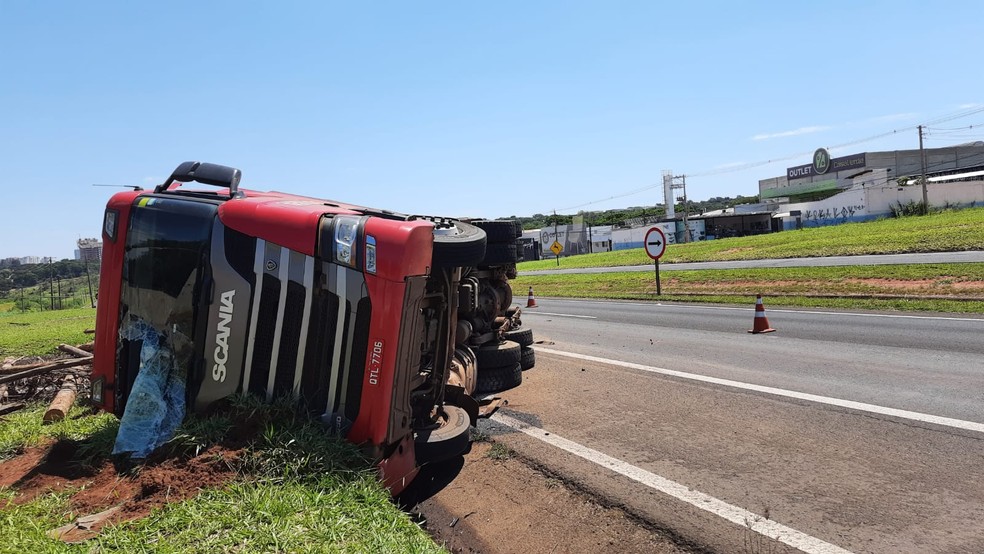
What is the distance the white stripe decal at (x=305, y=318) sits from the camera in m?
3.80

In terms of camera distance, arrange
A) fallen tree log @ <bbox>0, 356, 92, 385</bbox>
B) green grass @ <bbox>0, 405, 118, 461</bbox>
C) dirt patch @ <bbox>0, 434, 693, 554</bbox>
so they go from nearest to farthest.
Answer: dirt patch @ <bbox>0, 434, 693, 554</bbox>, green grass @ <bbox>0, 405, 118, 461</bbox>, fallen tree log @ <bbox>0, 356, 92, 385</bbox>

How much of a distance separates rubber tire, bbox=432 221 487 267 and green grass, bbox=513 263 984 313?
40.4 ft

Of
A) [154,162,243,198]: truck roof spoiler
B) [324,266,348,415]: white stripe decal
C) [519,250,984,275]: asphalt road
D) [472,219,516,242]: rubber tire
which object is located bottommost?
[519,250,984,275]: asphalt road

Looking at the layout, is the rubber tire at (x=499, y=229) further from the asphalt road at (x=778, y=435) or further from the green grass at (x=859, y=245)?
the green grass at (x=859, y=245)

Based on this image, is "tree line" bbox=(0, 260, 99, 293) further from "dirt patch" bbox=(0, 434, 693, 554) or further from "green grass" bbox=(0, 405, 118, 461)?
"dirt patch" bbox=(0, 434, 693, 554)

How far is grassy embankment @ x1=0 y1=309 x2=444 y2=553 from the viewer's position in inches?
112

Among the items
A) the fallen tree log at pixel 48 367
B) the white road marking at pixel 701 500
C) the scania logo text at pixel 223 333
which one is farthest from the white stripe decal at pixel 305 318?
the fallen tree log at pixel 48 367

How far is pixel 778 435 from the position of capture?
17.2 feet

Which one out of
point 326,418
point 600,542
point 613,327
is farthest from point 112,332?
point 613,327

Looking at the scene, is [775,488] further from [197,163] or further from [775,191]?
[775,191]

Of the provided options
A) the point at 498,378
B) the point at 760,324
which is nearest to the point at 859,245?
the point at 760,324

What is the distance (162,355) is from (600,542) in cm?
291

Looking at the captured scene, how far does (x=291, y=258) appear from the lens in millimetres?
3852

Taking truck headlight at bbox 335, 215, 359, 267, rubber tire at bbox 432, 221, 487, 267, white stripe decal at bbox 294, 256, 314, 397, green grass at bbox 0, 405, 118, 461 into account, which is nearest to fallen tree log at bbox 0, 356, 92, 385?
green grass at bbox 0, 405, 118, 461
